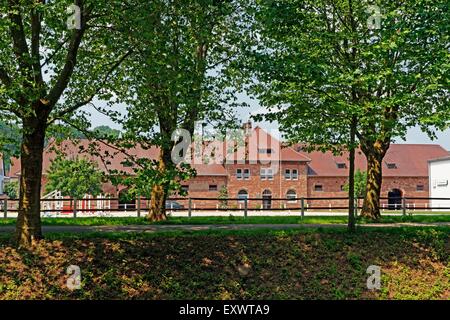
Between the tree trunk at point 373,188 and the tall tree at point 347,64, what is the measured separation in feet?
19.9

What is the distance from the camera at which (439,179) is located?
5778 centimetres

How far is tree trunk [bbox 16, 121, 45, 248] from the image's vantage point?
1490 cm

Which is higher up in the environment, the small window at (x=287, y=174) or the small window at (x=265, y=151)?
the small window at (x=265, y=151)

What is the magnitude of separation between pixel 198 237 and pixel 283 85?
18.2 feet

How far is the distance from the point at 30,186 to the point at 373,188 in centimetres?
1632

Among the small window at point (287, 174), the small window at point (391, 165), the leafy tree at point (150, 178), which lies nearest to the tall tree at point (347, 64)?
the leafy tree at point (150, 178)

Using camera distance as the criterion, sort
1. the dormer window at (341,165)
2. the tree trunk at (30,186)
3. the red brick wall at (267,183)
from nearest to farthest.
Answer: the tree trunk at (30,186) → the red brick wall at (267,183) → the dormer window at (341,165)

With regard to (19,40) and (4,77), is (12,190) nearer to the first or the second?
(19,40)

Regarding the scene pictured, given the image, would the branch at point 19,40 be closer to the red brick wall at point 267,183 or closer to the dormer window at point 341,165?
the red brick wall at point 267,183

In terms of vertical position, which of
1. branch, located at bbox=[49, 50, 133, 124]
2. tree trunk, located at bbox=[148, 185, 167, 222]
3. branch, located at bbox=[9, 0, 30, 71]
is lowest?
tree trunk, located at bbox=[148, 185, 167, 222]

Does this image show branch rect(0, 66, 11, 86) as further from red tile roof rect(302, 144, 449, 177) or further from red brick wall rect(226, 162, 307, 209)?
red tile roof rect(302, 144, 449, 177)

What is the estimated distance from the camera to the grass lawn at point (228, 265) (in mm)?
13664

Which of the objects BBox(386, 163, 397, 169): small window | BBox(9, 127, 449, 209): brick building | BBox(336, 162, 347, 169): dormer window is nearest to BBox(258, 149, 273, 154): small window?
BBox(9, 127, 449, 209): brick building

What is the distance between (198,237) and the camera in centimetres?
1658
